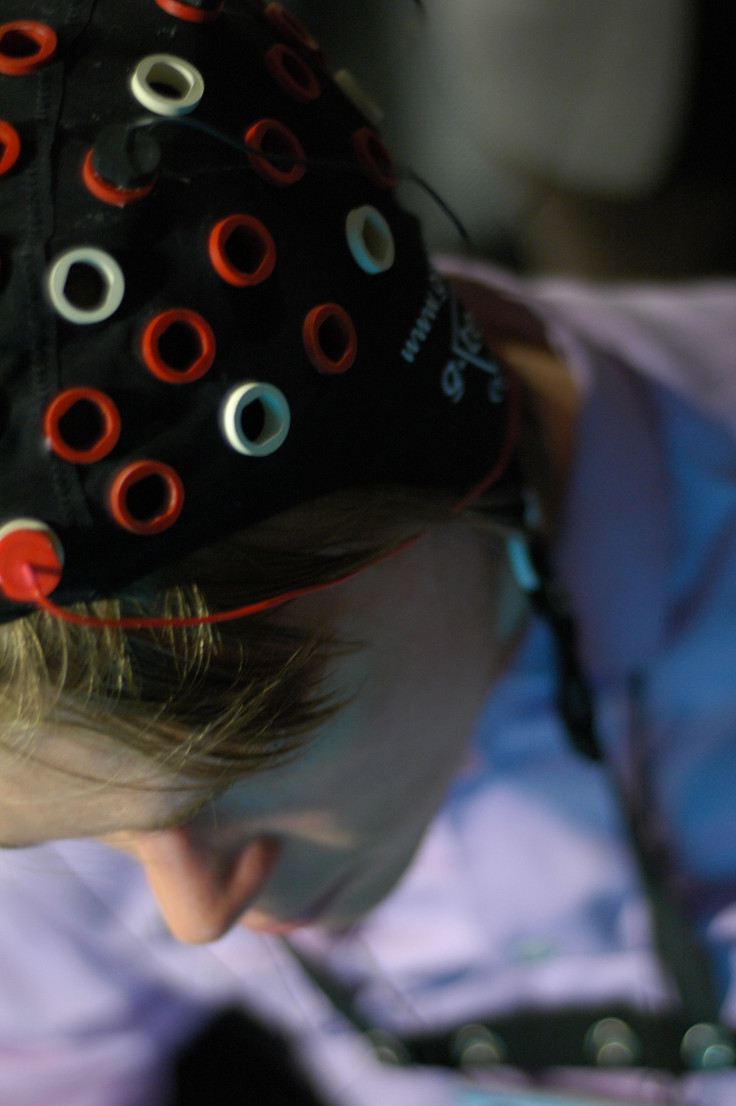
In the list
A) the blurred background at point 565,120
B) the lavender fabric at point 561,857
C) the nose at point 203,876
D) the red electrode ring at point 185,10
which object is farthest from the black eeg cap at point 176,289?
the blurred background at point 565,120

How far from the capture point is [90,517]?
0.32m

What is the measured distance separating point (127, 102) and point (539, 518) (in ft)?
1.21

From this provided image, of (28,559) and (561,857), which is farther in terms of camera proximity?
(561,857)

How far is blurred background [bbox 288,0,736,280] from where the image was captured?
90 cm

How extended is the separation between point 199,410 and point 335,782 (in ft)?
0.72

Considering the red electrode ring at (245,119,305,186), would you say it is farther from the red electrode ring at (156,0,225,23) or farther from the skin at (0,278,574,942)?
the skin at (0,278,574,942)

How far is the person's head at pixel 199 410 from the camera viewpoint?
0.32 m

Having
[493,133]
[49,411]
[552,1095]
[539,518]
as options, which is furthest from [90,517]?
[493,133]

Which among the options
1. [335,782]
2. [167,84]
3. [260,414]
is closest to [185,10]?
[167,84]

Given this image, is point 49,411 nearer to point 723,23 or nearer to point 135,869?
point 135,869

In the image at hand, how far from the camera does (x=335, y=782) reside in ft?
1.54

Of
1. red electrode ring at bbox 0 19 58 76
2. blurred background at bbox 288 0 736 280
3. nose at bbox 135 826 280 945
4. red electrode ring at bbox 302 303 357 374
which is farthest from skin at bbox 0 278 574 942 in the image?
blurred background at bbox 288 0 736 280

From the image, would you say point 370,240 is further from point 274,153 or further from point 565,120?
point 565,120

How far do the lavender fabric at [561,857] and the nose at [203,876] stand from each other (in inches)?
6.1
